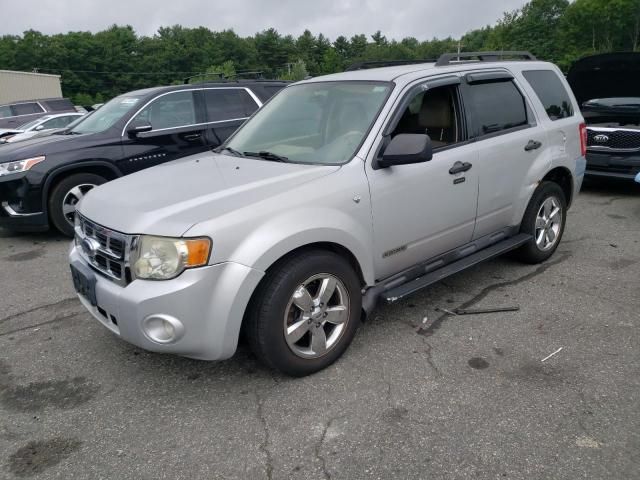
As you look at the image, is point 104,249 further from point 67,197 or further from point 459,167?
point 67,197

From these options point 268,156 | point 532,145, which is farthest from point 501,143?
point 268,156

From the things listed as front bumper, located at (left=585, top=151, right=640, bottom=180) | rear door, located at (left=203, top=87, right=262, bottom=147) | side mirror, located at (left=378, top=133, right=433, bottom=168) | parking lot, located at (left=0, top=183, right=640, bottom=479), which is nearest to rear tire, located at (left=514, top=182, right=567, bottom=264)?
parking lot, located at (left=0, top=183, right=640, bottom=479)

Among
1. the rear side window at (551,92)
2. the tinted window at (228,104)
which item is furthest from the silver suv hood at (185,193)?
the tinted window at (228,104)

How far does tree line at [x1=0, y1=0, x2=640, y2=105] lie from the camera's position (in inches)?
2872

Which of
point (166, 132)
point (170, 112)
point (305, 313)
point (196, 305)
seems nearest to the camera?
point (196, 305)

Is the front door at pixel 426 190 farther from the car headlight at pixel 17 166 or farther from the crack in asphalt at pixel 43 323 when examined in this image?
the car headlight at pixel 17 166

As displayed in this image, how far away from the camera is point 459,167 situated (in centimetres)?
378

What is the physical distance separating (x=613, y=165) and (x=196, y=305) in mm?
6762

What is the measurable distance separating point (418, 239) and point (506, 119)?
4.71ft

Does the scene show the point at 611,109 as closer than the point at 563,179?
No

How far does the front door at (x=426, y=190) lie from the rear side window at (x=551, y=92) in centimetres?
113

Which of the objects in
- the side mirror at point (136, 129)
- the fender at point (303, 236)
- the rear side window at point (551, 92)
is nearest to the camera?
the fender at point (303, 236)

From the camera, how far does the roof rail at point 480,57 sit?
13.7ft

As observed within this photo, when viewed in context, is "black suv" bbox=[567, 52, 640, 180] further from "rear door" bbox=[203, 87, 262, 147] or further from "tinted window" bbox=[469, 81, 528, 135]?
"rear door" bbox=[203, 87, 262, 147]
